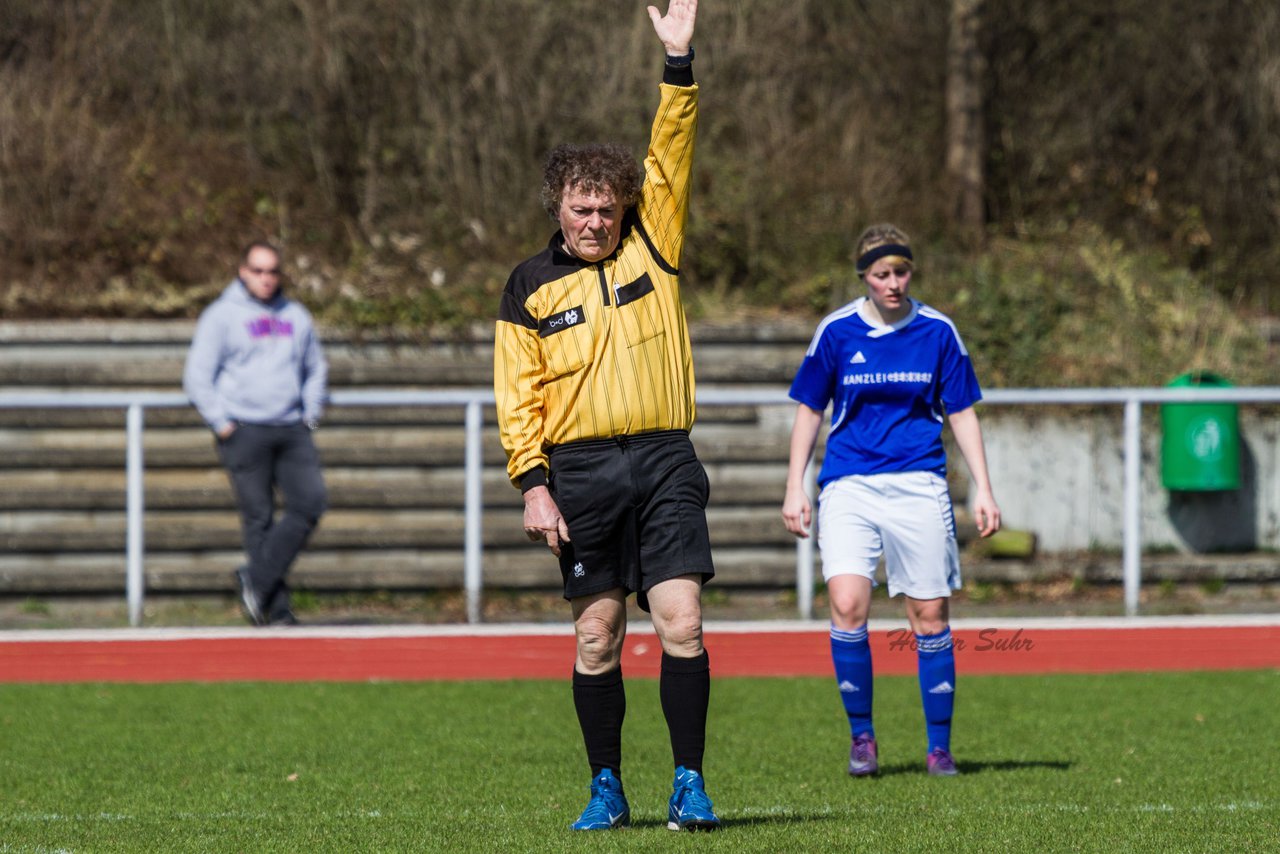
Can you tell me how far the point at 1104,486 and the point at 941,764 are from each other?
5.63 meters

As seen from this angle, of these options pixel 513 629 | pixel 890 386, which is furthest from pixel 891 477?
pixel 513 629

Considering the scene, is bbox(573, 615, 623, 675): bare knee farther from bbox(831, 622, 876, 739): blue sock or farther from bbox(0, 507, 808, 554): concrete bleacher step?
bbox(0, 507, 808, 554): concrete bleacher step

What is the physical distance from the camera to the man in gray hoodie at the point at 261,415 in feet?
30.1

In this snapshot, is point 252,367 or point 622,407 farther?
point 252,367

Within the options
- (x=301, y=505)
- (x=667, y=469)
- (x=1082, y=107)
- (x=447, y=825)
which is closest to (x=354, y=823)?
(x=447, y=825)

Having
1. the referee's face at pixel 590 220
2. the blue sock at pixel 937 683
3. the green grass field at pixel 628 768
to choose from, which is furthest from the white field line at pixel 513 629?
the referee's face at pixel 590 220

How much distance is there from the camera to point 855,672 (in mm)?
5938

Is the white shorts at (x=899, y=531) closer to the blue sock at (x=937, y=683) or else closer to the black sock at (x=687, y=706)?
the blue sock at (x=937, y=683)

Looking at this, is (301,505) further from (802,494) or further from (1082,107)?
(1082,107)

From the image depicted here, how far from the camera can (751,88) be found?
16484 millimetres

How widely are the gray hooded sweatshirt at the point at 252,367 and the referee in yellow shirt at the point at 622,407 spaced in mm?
4814

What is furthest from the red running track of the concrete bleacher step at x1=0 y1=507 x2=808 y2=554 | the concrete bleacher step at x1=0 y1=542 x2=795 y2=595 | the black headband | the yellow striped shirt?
the yellow striped shirt

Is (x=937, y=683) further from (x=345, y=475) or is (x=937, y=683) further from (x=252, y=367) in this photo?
(x=345, y=475)

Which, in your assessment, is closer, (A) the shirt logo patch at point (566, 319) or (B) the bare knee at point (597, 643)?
(A) the shirt logo patch at point (566, 319)
